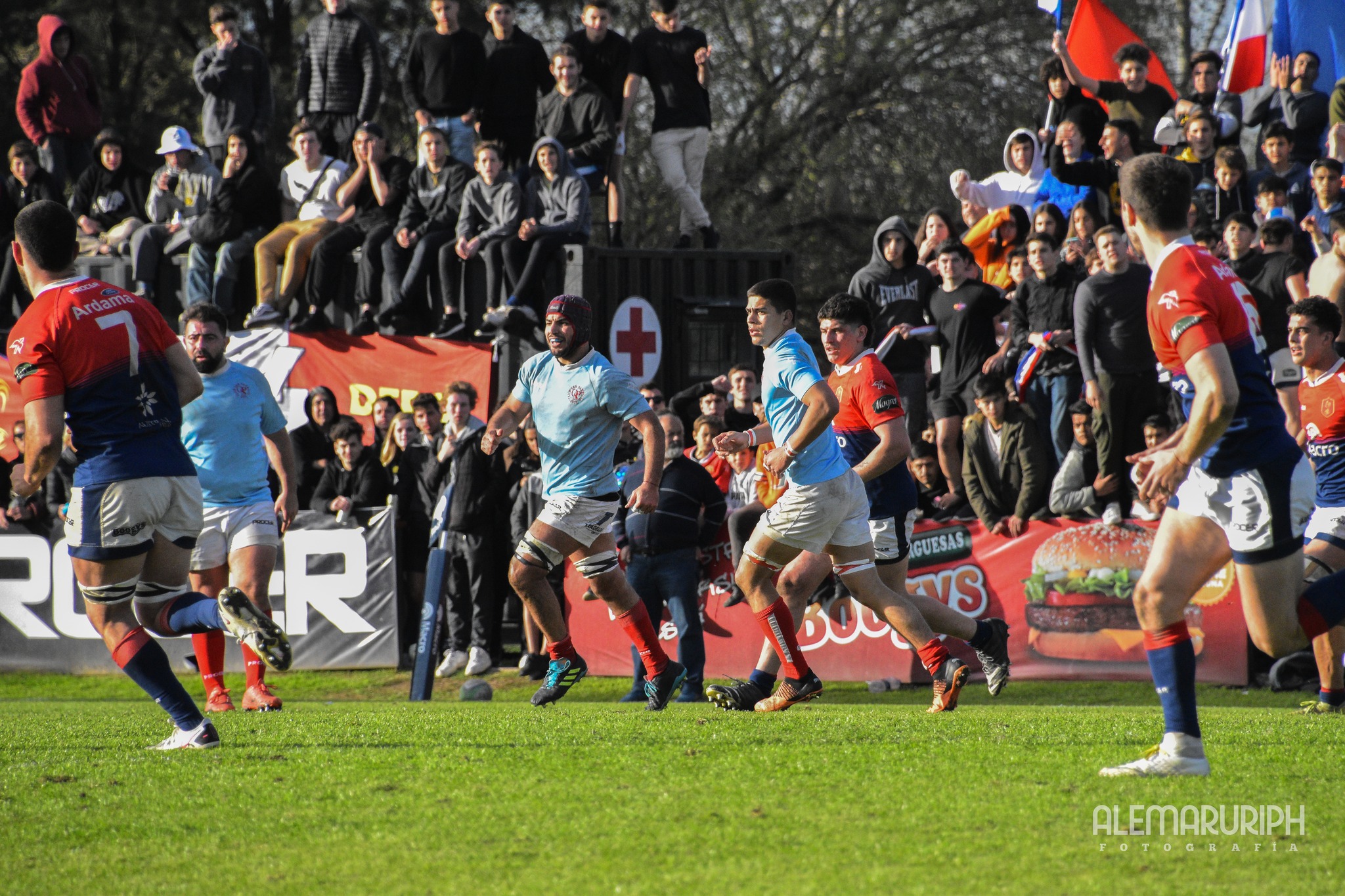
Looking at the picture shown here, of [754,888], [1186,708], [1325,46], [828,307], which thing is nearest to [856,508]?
[828,307]

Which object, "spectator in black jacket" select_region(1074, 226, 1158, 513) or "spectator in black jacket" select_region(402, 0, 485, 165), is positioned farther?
"spectator in black jacket" select_region(402, 0, 485, 165)

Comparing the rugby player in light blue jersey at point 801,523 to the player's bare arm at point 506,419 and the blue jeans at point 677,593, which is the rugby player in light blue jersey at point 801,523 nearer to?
the player's bare arm at point 506,419

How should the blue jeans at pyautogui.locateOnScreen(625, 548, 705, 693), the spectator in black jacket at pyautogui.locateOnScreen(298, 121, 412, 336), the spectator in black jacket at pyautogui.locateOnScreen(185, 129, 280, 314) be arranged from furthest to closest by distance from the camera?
the spectator in black jacket at pyautogui.locateOnScreen(185, 129, 280, 314) < the spectator in black jacket at pyautogui.locateOnScreen(298, 121, 412, 336) < the blue jeans at pyautogui.locateOnScreen(625, 548, 705, 693)

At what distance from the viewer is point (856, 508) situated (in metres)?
8.12

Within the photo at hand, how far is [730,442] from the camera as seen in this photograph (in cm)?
750

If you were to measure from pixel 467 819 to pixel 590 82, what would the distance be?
1109cm

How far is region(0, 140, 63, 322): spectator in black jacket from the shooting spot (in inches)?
664

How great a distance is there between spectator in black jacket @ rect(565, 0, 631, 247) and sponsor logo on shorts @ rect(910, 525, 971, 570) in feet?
16.3

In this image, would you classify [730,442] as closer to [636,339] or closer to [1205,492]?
[1205,492]

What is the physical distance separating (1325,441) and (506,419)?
4962 mm

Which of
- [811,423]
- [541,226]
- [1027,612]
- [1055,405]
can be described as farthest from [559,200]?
[811,423]

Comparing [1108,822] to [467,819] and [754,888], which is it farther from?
[467,819]

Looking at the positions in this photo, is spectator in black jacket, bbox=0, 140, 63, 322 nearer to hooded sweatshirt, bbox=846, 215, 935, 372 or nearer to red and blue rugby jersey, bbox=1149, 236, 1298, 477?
hooded sweatshirt, bbox=846, 215, 935, 372

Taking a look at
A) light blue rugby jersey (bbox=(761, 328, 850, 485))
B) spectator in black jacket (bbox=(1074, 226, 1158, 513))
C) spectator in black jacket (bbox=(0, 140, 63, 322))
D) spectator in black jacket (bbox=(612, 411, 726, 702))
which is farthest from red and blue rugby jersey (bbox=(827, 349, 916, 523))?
spectator in black jacket (bbox=(0, 140, 63, 322))
